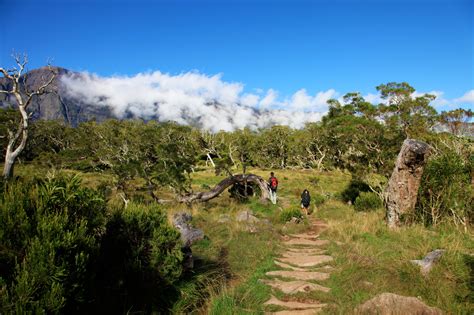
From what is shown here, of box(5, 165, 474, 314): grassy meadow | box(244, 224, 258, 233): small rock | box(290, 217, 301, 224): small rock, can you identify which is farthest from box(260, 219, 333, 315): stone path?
box(290, 217, 301, 224): small rock

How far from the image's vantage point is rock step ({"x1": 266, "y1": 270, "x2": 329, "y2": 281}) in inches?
278

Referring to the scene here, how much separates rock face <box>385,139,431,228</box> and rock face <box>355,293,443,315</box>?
7090 millimetres

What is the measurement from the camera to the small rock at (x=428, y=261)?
6359 mm

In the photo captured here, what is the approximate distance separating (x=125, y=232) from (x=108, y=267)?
0.69m

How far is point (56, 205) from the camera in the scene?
4.42 m

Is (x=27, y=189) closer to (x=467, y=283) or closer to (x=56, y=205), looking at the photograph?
(x=56, y=205)

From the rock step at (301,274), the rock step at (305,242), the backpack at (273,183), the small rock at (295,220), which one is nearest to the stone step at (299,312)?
the rock step at (301,274)

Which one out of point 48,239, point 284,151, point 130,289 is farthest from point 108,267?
point 284,151

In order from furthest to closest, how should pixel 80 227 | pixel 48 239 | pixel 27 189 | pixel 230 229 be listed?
pixel 230 229 → pixel 27 189 → pixel 80 227 → pixel 48 239

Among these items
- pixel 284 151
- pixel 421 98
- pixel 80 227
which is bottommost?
pixel 80 227

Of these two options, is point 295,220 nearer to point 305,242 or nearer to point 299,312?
point 305,242

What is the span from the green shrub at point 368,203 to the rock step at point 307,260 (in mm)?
8030

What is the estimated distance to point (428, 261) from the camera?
6.64 meters

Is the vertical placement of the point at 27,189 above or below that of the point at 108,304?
above
